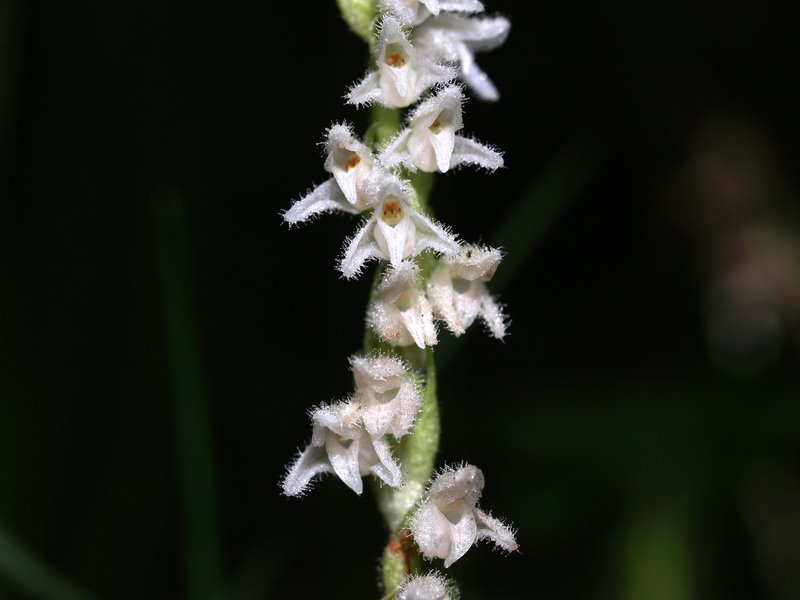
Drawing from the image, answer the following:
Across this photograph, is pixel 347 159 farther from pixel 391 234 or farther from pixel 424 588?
pixel 424 588

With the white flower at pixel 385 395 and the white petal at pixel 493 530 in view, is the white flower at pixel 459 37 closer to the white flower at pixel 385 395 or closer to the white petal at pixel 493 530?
the white flower at pixel 385 395

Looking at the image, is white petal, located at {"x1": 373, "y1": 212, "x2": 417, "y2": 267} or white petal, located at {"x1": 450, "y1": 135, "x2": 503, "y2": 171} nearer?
white petal, located at {"x1": 373, "y1": 212, "x2": 417, "y2": 267}

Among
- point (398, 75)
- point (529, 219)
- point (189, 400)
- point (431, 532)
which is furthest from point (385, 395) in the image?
point (529, 219)

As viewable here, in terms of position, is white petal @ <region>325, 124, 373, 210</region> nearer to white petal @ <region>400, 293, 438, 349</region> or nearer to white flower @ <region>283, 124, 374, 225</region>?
white flower @ <region>283, 124, 374, 225</region>

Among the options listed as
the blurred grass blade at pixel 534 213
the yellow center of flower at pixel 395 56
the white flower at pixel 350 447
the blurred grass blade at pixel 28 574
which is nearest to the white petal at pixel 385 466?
the white flower at pixel 350 447

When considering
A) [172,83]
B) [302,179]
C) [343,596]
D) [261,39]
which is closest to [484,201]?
[302,179]

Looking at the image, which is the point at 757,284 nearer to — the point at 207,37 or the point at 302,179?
the point at 302,179

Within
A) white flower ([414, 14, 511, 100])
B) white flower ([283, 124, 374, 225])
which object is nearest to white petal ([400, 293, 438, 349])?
white flower ([283, 124, 374, 225])
